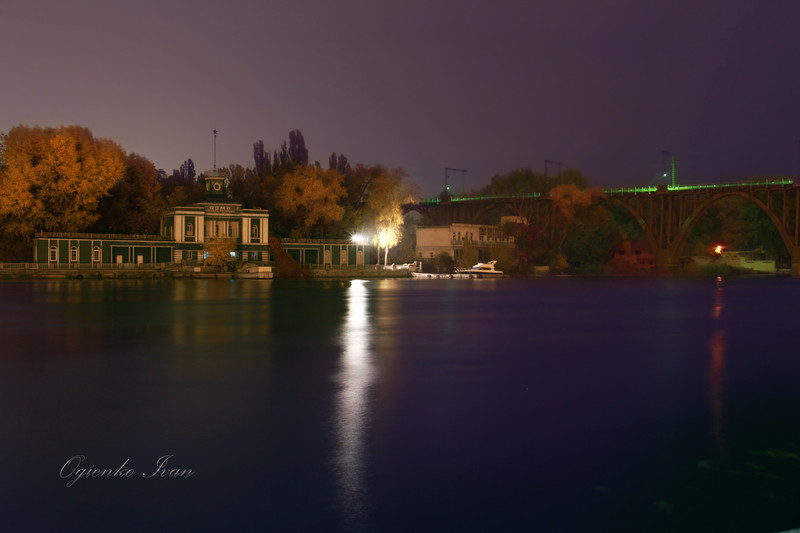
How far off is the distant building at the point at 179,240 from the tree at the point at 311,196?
523cm

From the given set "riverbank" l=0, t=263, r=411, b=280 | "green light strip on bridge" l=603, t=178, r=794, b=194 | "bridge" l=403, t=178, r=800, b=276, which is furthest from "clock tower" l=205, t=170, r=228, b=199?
"green light strip on bridge" l=603, t=178, r=794, b=194

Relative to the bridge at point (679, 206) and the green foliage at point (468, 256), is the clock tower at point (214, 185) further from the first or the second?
the bridge at point (679, 206)

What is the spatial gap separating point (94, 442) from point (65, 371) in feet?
22.8

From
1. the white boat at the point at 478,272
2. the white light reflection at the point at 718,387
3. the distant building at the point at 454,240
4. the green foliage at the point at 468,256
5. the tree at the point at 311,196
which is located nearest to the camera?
the white light reflection at the point at 718,387

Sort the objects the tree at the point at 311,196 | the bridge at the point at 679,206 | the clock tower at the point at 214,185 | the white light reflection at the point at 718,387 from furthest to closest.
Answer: the bridge at the point at 679,206 < the tree at the point at 311,196 < the clock tower at the point at 214,185 < the white light reflection at the point at 718,387

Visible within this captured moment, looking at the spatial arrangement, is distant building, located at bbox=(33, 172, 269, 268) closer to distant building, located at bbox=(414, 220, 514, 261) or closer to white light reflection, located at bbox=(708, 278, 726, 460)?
distant building, located at bbox=(414, 220, 514, 261)

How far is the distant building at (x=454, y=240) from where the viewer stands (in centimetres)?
10794

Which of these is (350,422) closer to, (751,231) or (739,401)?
(739,401)

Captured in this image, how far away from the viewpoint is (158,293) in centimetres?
4941

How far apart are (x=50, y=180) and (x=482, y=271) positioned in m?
52.3

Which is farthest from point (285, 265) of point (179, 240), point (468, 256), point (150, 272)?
point (468, 256)

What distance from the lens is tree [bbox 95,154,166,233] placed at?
265ft

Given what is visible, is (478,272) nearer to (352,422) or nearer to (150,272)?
(150,272)
